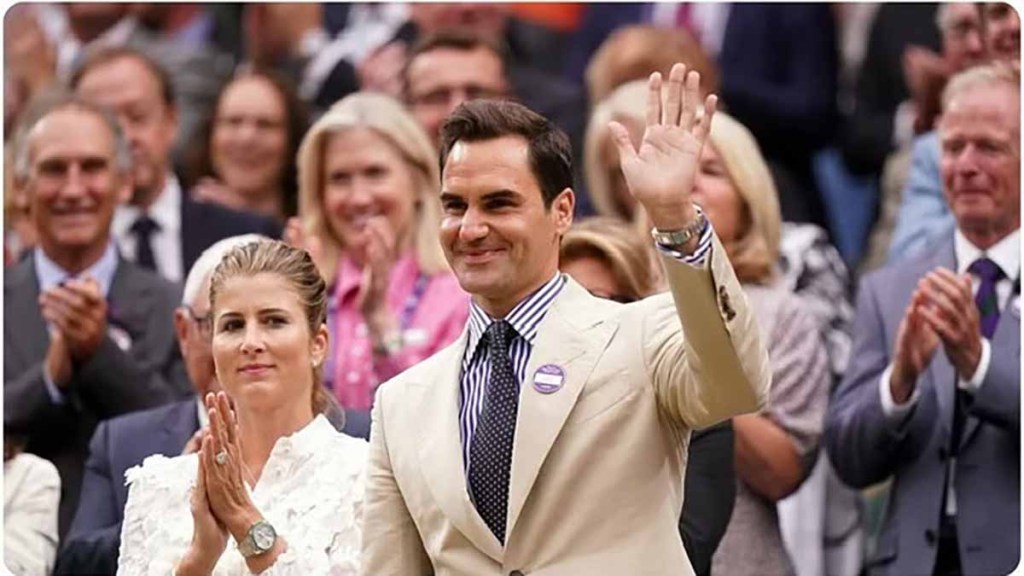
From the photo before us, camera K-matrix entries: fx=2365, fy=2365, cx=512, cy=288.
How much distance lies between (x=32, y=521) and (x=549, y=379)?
2412 millimetres

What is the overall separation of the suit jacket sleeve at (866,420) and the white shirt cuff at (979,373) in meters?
0.15

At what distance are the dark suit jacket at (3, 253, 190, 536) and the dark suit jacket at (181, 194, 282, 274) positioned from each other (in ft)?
2.47

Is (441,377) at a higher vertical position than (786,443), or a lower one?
higher

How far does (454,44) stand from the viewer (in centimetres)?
891

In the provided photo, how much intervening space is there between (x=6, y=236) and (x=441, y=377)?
4.29 metres

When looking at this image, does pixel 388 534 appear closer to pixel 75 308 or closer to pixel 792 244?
pixel 75 308

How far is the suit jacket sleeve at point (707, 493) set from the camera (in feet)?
19.9

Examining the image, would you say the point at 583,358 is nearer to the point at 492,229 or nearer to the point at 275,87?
the point at 492,229

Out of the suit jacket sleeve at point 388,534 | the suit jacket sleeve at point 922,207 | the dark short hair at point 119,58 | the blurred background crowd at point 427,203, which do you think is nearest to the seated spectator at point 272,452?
the suit jacket sleeve at point 388,534

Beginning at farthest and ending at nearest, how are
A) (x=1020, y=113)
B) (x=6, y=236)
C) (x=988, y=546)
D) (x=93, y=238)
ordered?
(x=6, y=236)
(x=93, y=238)
(x=1020, y=113)
(x=988, y=546)

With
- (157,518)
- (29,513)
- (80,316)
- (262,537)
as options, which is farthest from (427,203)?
(262,537)

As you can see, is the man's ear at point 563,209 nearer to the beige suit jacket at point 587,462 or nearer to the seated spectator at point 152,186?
the beige suit jacket at point 587,462

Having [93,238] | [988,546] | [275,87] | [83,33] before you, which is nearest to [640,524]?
[988,546]

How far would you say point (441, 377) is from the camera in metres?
5.07
